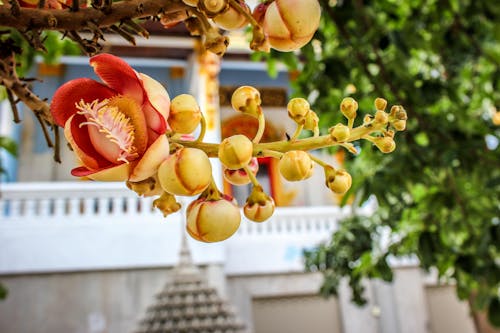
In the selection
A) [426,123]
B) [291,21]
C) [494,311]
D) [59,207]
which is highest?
[59,207]

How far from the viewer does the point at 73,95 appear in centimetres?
27

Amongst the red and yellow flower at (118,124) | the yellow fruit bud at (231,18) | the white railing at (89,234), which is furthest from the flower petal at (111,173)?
the white railing at (89,234)

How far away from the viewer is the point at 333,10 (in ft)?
4.09

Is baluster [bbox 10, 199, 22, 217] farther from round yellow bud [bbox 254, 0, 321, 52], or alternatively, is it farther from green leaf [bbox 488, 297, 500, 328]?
round yellow bud [bbox 254, 0, 321, 52]

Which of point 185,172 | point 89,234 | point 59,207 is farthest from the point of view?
point 59,207

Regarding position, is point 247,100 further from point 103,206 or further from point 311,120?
point 103,206

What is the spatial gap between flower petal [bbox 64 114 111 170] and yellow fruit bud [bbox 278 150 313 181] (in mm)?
94

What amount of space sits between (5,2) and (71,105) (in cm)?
8

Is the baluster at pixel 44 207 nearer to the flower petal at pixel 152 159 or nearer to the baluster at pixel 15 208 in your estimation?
the baluster at pixel 15 208

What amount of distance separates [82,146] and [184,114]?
0.19ft

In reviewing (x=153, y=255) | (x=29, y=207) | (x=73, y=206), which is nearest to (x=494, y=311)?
(x=153, y=255)

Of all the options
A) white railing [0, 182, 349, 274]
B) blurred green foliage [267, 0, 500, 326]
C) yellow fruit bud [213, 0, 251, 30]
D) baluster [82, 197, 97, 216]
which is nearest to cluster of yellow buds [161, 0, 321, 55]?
yellow fruit bud [213, 0, 251, 30]

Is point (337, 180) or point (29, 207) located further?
point (29, 207)

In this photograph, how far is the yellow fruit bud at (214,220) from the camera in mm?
268
